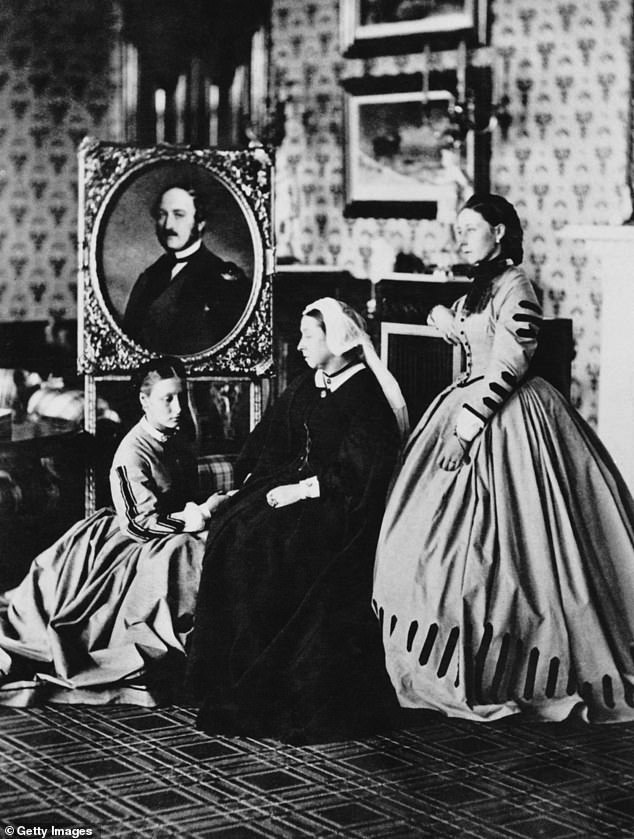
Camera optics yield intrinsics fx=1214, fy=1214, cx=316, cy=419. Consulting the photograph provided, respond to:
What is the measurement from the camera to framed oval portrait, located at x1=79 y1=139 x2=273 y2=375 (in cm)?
439

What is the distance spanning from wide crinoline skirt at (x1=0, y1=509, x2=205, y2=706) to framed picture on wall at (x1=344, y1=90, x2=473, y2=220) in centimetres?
157

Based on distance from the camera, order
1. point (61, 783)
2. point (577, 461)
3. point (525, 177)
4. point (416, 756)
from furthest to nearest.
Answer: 1. point (525, 177)
2. point (577, 461)
3. point (416, 756)
4. point (61, 783)

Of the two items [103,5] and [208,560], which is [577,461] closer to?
[208,560]

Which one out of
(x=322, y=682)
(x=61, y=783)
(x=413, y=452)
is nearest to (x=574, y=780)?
(x=322, y=682)

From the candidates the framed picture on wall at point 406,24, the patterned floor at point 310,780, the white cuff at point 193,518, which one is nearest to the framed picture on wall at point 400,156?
the framed picture on wall at point 406,24

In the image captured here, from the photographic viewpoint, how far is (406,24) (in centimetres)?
451

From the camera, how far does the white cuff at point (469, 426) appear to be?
157 inches

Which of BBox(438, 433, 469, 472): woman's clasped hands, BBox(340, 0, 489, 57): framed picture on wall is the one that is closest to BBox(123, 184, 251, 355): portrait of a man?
BBox(340, 0, 489, 57): framed picture on wall

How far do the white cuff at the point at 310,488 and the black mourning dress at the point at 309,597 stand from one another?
0.02 m

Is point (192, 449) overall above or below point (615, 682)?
above

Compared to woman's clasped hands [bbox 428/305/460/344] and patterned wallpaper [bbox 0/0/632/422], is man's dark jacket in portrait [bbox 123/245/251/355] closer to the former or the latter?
patterned wallpaper [bbox 0/0/632/422]

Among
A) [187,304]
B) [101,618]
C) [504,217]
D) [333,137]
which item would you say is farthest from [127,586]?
[333,137]

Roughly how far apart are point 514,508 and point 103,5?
92.1 inches

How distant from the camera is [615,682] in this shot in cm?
390
